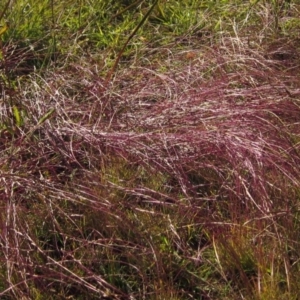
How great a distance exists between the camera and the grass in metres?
2.39

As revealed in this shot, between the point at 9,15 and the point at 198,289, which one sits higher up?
the point at 9,15

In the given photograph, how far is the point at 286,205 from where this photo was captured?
2.62m

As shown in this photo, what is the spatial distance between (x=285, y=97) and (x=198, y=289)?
3.66 ft

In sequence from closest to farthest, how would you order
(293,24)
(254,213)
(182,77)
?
(254,213) < (182,77) < (293,24)

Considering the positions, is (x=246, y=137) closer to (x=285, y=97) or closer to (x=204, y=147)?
(x=204, y=147)

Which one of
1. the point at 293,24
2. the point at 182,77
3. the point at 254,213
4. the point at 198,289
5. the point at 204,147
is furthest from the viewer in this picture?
the point at 293,24

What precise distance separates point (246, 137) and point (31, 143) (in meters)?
0.77

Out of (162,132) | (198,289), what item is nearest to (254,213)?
(198,289)

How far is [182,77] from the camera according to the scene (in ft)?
11.4

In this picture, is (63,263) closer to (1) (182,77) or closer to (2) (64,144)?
(2) (64,144)

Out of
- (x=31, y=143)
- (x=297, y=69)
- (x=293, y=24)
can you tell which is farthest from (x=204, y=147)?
(x=293, y=24)

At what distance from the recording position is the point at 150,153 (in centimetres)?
288

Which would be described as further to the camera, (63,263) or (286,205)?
(286,205)

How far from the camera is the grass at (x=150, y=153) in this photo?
2391mm
